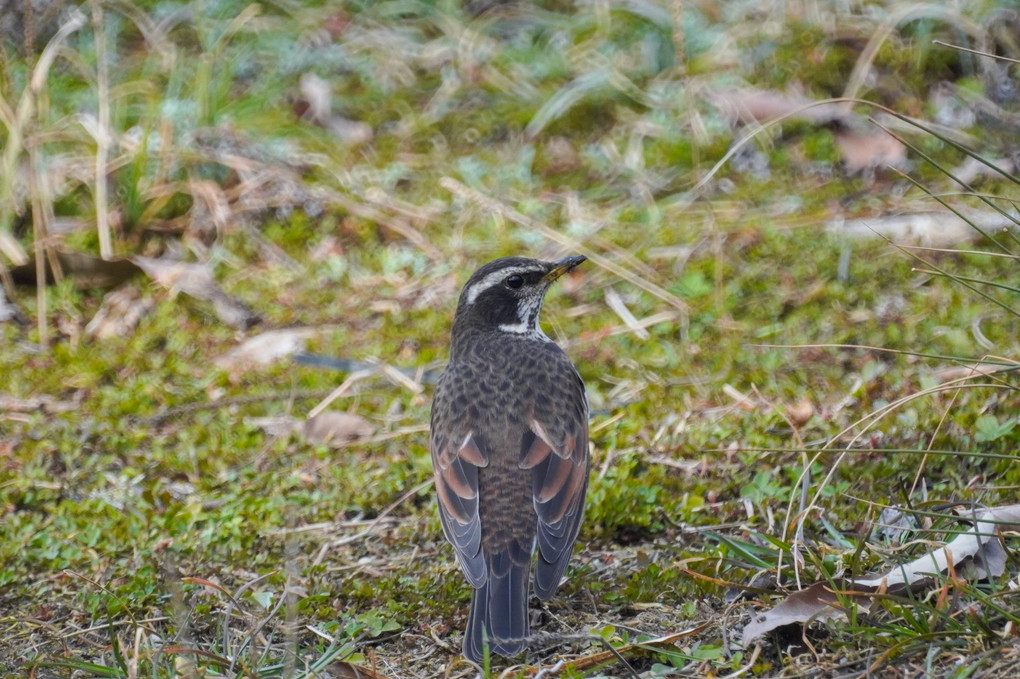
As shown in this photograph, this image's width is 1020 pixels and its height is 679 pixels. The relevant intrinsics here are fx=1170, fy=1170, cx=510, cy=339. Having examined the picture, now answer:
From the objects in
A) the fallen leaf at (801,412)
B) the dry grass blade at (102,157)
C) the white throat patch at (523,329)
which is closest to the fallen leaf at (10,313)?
the dry grass blade at (102,157)

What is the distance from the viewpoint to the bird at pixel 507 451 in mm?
5352

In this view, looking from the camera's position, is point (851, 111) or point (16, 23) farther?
point (16, 23)

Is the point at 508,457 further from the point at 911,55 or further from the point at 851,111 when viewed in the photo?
the point at 911,55

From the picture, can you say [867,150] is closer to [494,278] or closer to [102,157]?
[494,278]

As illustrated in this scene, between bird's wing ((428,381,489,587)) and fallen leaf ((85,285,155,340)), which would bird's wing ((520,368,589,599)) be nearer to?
bird's wing ((428,381,489,587))

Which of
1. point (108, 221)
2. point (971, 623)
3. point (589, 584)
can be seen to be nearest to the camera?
point (971, 623)

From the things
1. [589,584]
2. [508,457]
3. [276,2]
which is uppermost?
[276,2]

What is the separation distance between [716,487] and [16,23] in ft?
33.2

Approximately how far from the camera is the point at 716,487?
6.61 m

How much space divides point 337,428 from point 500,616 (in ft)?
10.1

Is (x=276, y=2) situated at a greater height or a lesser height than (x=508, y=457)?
greater

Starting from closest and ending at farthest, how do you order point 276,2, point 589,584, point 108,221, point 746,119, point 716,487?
point 589,584 → point 716,487 → point 108,221 → point 746,119 → point 276,2

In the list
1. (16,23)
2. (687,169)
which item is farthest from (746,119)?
(16,23)

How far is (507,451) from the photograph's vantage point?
6.01 metres
